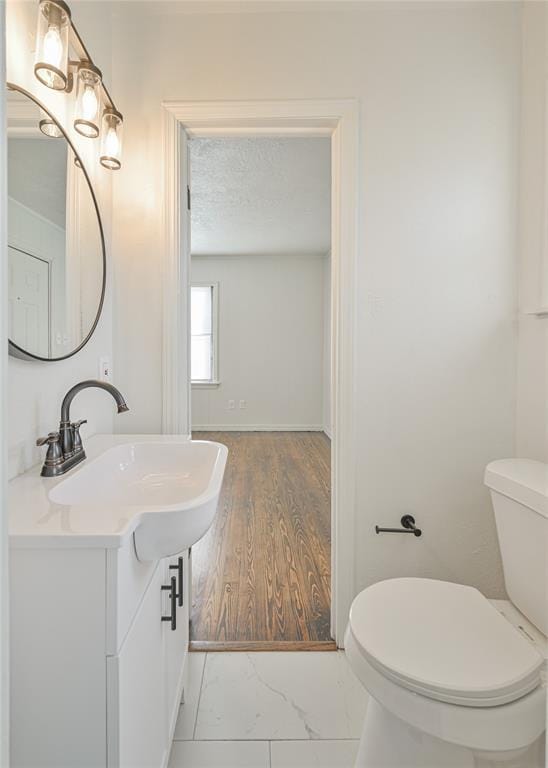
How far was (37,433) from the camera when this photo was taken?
3.43 ft

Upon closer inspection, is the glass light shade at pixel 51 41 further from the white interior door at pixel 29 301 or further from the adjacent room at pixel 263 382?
the adjacent room at pixel 263 382

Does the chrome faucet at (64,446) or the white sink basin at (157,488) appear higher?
the chrome faucet at (64,446)

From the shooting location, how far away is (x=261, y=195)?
356 cm

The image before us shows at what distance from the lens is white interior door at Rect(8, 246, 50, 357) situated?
0.92 m

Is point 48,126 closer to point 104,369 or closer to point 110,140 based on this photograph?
point 110,140

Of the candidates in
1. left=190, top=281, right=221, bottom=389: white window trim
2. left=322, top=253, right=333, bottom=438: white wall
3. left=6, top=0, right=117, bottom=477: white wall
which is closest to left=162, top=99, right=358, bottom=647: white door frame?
left=6, top=0, right=117, bottom=477: white wall

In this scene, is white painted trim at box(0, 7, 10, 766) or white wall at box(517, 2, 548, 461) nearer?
white painted trim at box(0, 7, 10, 766)

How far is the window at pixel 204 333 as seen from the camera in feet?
18.6

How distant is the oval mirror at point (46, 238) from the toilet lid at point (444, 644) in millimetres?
1077

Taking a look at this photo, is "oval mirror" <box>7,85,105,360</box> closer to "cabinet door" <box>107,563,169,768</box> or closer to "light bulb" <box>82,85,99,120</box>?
"light bulb" <box>82,85,99,120</box>

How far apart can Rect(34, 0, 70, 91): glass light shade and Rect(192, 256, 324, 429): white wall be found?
4.63 m

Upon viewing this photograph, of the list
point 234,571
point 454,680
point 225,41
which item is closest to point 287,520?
point 234,571

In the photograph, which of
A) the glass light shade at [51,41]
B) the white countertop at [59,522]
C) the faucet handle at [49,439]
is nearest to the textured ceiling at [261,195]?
the glass light shade at [51,41]

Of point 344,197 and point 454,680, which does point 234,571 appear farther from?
point 344,197
